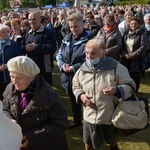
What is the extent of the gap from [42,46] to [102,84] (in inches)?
80.5

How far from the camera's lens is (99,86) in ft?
10.4

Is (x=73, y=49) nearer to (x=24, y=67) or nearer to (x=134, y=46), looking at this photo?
(x=24, y=67)

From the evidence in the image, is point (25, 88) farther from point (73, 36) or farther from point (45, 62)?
point (45, 62)

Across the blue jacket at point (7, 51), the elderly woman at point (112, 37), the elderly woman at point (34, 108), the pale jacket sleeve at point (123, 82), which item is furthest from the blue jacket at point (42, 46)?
the elderly woman at point (34, 108)

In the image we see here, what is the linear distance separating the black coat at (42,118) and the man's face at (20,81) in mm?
80

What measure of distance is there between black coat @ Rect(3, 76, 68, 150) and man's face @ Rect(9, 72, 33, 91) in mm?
80

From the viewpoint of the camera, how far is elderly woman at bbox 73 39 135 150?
124 inches

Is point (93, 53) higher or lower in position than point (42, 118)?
higher

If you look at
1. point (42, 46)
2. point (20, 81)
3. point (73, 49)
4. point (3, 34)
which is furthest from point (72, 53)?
point (20, 81)

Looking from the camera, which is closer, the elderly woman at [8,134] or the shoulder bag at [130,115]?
the elderly woman at [8,134]

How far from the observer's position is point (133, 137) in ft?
15.2

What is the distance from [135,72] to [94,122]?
2.88m

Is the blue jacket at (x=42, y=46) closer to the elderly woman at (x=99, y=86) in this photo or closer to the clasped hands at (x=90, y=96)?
the elderly woman at (x=99, y=86)

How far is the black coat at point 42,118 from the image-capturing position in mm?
2498
